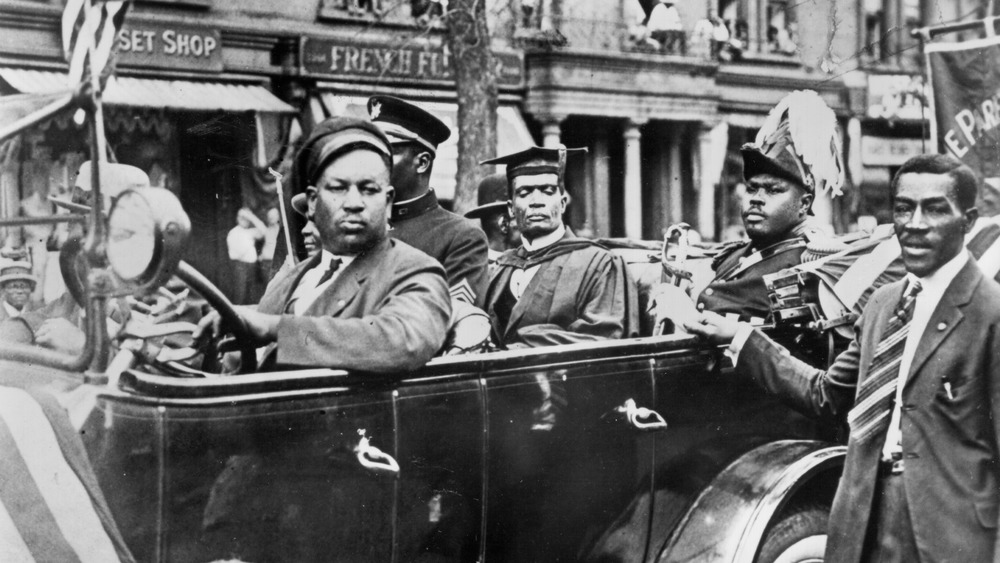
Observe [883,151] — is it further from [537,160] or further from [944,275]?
Answer: [944,275]

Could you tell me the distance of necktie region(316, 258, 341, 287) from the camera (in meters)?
3.42

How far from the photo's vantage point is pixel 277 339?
2.93 m

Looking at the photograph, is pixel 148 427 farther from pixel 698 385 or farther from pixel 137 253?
pixel 698 385

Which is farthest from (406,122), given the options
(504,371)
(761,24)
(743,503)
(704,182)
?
(761,24)

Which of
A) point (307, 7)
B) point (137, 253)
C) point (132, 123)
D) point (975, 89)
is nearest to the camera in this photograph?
point (137, 253)

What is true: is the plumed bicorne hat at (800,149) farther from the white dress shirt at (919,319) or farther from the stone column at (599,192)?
the stone column at (599,192)

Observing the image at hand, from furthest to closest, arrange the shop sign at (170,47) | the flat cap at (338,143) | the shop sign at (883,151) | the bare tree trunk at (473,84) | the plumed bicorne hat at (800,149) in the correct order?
the shop sign at (883,151)
the shop sign at (170,47)
the bare tree trunk at (473,84)
the plumed bicorne hat at (800,149)
the flat cap at (338,143)

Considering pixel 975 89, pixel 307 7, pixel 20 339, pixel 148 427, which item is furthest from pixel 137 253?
pixel 307 7

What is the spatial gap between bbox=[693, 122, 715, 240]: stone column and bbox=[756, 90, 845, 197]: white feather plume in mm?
15508

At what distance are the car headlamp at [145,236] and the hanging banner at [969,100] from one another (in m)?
4.19

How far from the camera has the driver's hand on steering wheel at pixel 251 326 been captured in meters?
2.81

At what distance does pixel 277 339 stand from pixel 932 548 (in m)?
1.77

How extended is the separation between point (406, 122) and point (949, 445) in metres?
2.73

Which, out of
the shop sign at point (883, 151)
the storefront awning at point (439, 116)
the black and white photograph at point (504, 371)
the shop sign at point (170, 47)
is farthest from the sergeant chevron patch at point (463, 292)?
the shop sign at point (883, 151)
